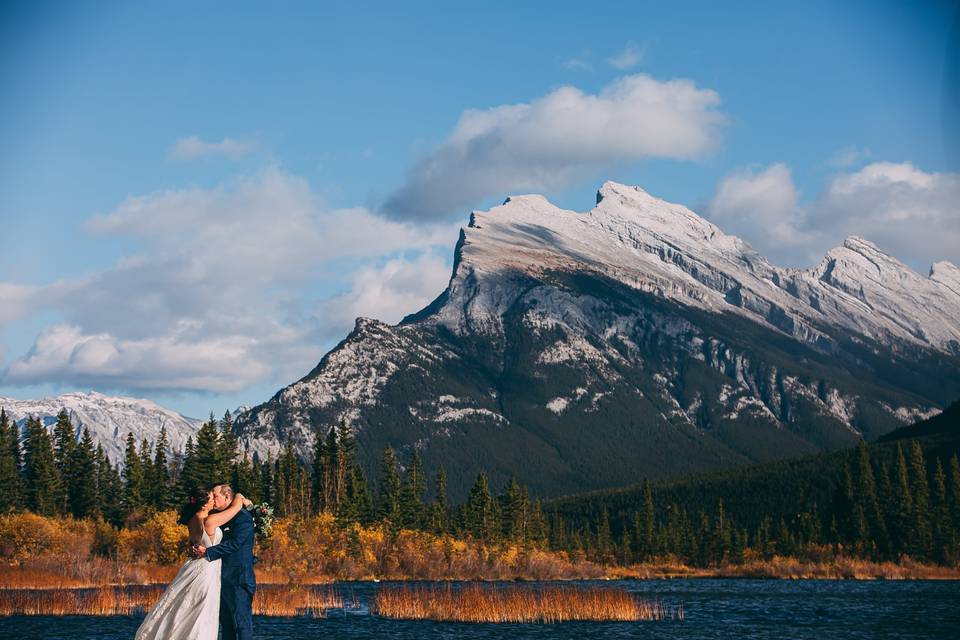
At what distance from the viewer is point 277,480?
502 ft

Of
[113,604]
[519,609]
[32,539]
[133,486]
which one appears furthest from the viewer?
[133,486]

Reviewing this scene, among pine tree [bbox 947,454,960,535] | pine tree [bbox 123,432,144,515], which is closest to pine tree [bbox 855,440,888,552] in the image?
pine tree [bbox 947,454,960,535]

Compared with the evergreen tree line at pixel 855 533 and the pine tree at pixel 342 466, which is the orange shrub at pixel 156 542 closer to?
the pine tree at pixel 342 466

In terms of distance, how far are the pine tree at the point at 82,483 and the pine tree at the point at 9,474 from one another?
6.57 meters

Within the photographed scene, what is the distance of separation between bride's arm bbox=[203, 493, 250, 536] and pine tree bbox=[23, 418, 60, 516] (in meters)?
113

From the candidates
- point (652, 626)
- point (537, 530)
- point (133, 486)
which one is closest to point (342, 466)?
point (133, 486)

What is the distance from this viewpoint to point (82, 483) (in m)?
132

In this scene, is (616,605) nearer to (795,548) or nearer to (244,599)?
(244,599)

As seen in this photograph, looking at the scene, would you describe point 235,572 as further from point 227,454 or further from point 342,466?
point 342,466

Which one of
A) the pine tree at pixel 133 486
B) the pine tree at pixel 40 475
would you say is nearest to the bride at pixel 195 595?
the pine tree at pixel 133 486

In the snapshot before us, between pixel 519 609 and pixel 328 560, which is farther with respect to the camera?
pixel 328 560

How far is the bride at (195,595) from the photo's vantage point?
1939 centimetres

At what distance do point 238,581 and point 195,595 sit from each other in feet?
3.65

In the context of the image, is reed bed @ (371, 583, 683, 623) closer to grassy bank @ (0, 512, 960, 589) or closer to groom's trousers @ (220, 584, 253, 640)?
grassy bank @ (0, 512, 960, 589)
